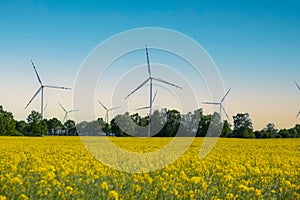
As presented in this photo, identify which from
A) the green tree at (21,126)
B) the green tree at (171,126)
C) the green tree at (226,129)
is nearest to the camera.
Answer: the green tree at (171,126)

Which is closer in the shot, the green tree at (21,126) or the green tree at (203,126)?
the green tree at (203,126)

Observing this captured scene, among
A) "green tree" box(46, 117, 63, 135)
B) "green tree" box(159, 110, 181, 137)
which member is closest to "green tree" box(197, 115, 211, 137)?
"green tree" box(159, 110, 181, 137)

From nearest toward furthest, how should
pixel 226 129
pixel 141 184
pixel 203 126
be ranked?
pixel 141 184, pixel 226 129, pixel 203 126

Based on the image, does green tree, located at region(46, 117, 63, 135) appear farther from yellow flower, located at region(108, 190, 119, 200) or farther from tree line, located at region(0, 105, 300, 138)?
yellow flower, located at region(108, 190, 119, 200)

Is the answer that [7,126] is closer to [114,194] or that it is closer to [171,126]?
[171,126]

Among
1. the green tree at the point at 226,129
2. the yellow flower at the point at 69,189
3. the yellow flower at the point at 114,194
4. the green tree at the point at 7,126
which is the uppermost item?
the green tree at the point at 7,126

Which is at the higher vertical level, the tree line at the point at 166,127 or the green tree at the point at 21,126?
the green tree at the point at 21,126

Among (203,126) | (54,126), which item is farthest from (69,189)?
(54,126)

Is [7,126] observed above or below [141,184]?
above

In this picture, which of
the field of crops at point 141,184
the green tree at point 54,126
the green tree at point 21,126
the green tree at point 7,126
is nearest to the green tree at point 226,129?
the green tree at point 7,126

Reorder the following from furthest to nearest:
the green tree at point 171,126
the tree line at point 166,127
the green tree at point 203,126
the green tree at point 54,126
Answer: the green tree at point 54,126 → the green tree at point 203,126 → the green tree at point 171,126 → the tree line at point 166,127

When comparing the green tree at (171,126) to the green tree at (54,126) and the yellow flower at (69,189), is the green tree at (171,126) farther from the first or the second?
the yellow flower at (69,189)

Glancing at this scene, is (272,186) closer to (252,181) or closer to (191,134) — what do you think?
(252,181)

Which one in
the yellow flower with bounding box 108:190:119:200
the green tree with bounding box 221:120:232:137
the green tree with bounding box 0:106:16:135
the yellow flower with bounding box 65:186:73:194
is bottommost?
the yellow flower with bounding box 108:190:119:200
